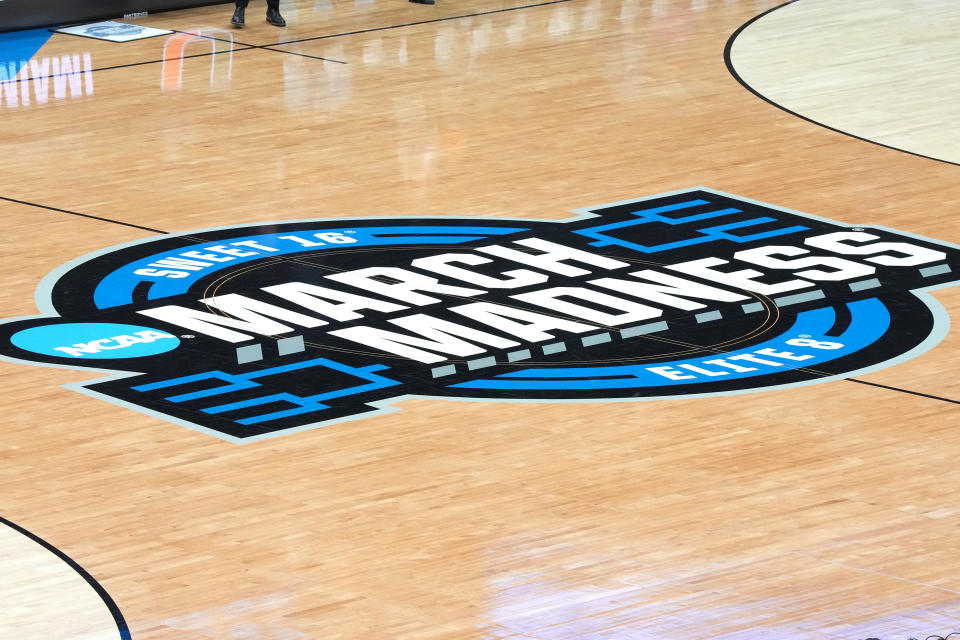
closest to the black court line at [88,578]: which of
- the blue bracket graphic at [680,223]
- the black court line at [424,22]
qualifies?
the blue bracket graphic at [680,223]

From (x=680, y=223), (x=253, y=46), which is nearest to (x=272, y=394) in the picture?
(x=680, y=223)

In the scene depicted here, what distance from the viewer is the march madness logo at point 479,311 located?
704cm

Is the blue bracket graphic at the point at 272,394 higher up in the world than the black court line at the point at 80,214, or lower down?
lower down

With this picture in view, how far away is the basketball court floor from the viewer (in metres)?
5.35

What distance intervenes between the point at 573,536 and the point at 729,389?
60.4 inches

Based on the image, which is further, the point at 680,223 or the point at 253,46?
the point at 253,46

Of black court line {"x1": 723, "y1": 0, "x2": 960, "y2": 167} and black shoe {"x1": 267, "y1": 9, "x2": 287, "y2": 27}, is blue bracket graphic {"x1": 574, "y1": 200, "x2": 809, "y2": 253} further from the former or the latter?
black shoe {"x1": 267, "y1": 9, "x2": 287, "y2": 27}

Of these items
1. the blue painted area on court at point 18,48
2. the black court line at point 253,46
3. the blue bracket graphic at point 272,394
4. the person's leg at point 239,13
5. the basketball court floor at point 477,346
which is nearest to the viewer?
the basketball court floor at point 477,346

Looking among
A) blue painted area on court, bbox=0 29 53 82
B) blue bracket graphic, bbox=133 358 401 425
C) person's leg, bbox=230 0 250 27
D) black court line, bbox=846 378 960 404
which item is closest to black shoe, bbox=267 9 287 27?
person's leg, bbox=230 0 250 27

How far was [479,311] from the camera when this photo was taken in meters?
7.85

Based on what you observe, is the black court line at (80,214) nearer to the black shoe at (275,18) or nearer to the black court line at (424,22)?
the black court line at (424,22)

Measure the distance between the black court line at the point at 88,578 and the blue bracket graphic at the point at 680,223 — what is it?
12.8ft

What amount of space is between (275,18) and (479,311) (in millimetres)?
6849

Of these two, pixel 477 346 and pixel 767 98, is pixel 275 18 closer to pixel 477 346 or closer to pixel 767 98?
pixel 767 98
